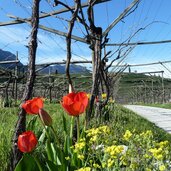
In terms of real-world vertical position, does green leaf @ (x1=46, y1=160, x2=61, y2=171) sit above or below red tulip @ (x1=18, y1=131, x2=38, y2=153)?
below

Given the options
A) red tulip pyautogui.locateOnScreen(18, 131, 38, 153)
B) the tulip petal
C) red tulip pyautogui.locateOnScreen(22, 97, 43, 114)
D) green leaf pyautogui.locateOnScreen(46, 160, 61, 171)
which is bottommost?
green leaf pyautogui.locateOnScreen(46, 160, 61, 171)

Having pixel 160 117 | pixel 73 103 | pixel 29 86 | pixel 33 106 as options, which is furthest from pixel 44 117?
pixel 160 117

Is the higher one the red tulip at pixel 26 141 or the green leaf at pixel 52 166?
the red tulip at pixel 26 141

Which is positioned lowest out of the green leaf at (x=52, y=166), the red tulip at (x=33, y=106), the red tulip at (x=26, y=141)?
the green leaf at (x=52, y=166)

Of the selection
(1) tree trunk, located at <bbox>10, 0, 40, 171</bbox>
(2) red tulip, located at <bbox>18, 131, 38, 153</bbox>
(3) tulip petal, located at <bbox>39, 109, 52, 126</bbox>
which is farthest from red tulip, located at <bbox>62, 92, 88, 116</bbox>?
(1) tree trunk, located at <bbox>10, 0, 40, 171</bbox>

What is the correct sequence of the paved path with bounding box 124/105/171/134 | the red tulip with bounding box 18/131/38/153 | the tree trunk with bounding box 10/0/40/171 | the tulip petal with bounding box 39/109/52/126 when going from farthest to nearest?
the paved path with bounding box 124/105/171/134 → the tree trunk with bounding box 10/0/40/171 → the tulip petal with bounding box 39/109/52/126 → the red tulip with bounding box 18/131/38/153

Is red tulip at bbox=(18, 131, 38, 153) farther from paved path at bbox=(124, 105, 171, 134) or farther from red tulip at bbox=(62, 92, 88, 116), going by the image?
paved path at bbox=(124, 105, 171, 134)

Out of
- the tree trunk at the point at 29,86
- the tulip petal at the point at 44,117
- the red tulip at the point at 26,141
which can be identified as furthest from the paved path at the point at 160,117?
the red tulip at the point at 26,141

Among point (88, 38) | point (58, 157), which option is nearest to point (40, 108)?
point (58, 157)

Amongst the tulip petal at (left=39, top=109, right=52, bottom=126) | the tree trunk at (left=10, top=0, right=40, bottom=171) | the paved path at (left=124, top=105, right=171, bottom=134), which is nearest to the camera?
the tulip petal at (left=39, top=109, right=52, bottom=126)

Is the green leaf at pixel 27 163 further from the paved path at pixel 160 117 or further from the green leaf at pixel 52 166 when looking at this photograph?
the paved path at pixel 160 117

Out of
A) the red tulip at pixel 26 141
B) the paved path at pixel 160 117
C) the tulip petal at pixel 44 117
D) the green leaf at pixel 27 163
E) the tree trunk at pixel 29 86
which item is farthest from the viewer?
the paved path at pixel 160 117

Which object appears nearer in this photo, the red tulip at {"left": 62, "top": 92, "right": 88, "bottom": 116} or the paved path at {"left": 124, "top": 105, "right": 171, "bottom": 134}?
the red tulip at {"left": 62, "top": 92, "right": 88, "bottom": 116}

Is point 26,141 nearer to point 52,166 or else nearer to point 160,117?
point 52,166
